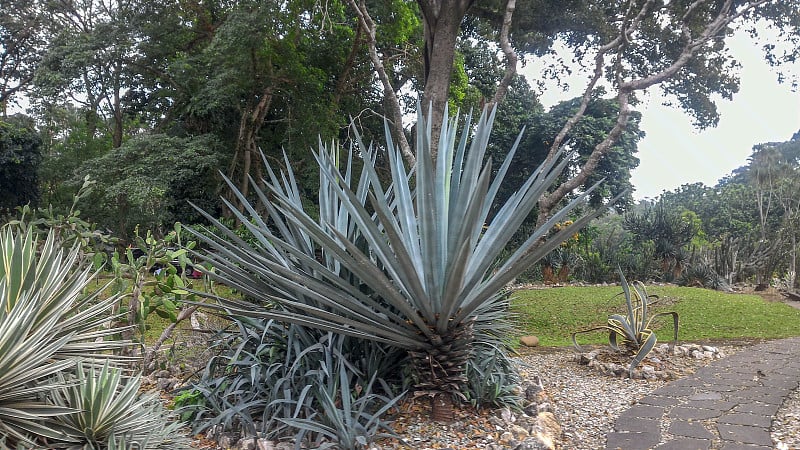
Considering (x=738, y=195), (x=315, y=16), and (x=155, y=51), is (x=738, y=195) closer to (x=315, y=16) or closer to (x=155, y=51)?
(x=315, y=16)

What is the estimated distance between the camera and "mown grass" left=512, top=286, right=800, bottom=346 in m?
7.00

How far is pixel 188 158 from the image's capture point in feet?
31.2

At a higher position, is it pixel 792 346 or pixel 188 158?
pixel 188 158

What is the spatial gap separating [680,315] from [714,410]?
5233mm

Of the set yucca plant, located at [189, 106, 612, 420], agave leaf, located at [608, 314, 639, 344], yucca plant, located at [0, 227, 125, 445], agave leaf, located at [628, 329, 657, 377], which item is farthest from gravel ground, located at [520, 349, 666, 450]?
yucca plant, located at [0, 227, 125, 445]

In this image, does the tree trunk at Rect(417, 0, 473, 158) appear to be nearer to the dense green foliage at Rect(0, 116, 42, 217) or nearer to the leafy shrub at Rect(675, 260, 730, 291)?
the leafy shrub at Rect(675, 260, 730, 291)

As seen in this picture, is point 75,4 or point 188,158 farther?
point 75,4

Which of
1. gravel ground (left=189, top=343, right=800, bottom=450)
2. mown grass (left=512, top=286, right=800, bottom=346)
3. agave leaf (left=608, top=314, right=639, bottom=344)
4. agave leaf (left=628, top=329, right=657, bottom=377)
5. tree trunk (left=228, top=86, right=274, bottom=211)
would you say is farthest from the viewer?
tree trunk (left=228, top=86, right=274, bottom=211)

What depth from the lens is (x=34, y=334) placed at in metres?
1.83

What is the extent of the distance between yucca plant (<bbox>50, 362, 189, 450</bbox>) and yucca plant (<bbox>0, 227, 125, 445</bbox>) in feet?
0.22

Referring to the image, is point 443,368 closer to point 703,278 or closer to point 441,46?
point 441,46

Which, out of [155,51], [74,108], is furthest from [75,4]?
[74,108]

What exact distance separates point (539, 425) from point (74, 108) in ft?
72.1

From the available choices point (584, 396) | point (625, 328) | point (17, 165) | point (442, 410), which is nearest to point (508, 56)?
point (625, 328)
